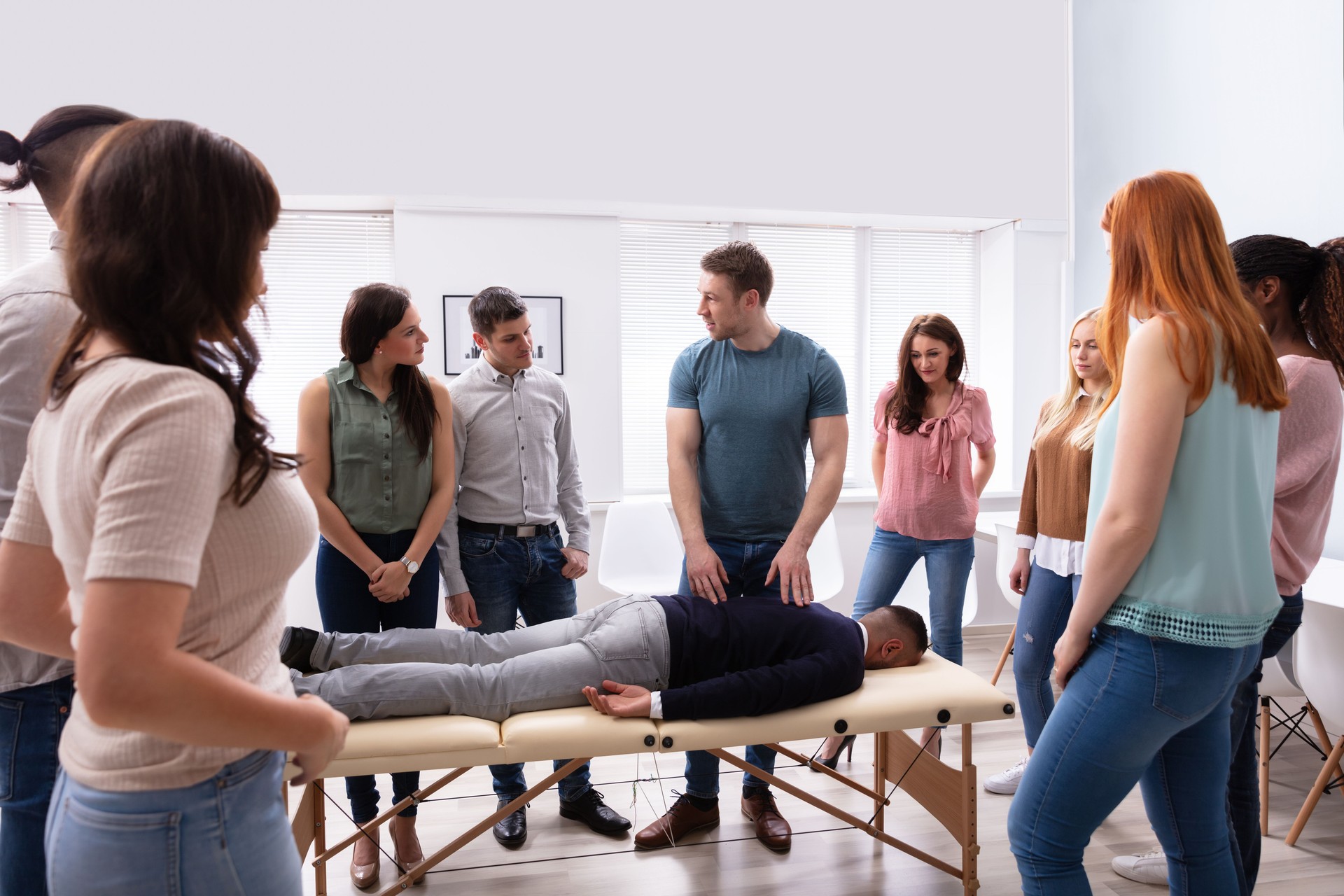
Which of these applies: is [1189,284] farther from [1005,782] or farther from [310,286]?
[310,286]

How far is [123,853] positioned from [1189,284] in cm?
146

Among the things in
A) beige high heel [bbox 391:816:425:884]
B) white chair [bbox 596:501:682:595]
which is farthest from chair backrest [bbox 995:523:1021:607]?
beige high heel [bbox 391:816:425:884]

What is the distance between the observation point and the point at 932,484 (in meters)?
3.00

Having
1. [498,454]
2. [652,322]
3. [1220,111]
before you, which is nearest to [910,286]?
[652,322]

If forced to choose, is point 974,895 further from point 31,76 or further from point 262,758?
point 31,76

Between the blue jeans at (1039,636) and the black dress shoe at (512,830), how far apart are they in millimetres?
1438

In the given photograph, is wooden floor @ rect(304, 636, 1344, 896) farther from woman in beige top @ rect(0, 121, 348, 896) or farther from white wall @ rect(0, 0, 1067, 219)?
white wall @ rect(0, 0, 1067, 219)

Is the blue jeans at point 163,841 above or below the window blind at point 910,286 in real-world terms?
below

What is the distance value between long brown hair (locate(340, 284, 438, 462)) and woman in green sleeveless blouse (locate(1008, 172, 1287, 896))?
65.8 inches

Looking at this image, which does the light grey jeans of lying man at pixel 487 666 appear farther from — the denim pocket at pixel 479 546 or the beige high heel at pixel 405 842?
the beige high heel at pixel 405 842

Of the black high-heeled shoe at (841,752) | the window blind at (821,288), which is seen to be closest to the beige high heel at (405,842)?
the black high-heeled shoe at (841,752)

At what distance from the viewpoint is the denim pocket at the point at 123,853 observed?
0.75 meters

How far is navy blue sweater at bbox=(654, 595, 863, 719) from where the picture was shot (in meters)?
1.92

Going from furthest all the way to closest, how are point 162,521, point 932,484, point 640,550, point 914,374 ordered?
point 640,550, point 914,374, point 932,484, point 162,521
